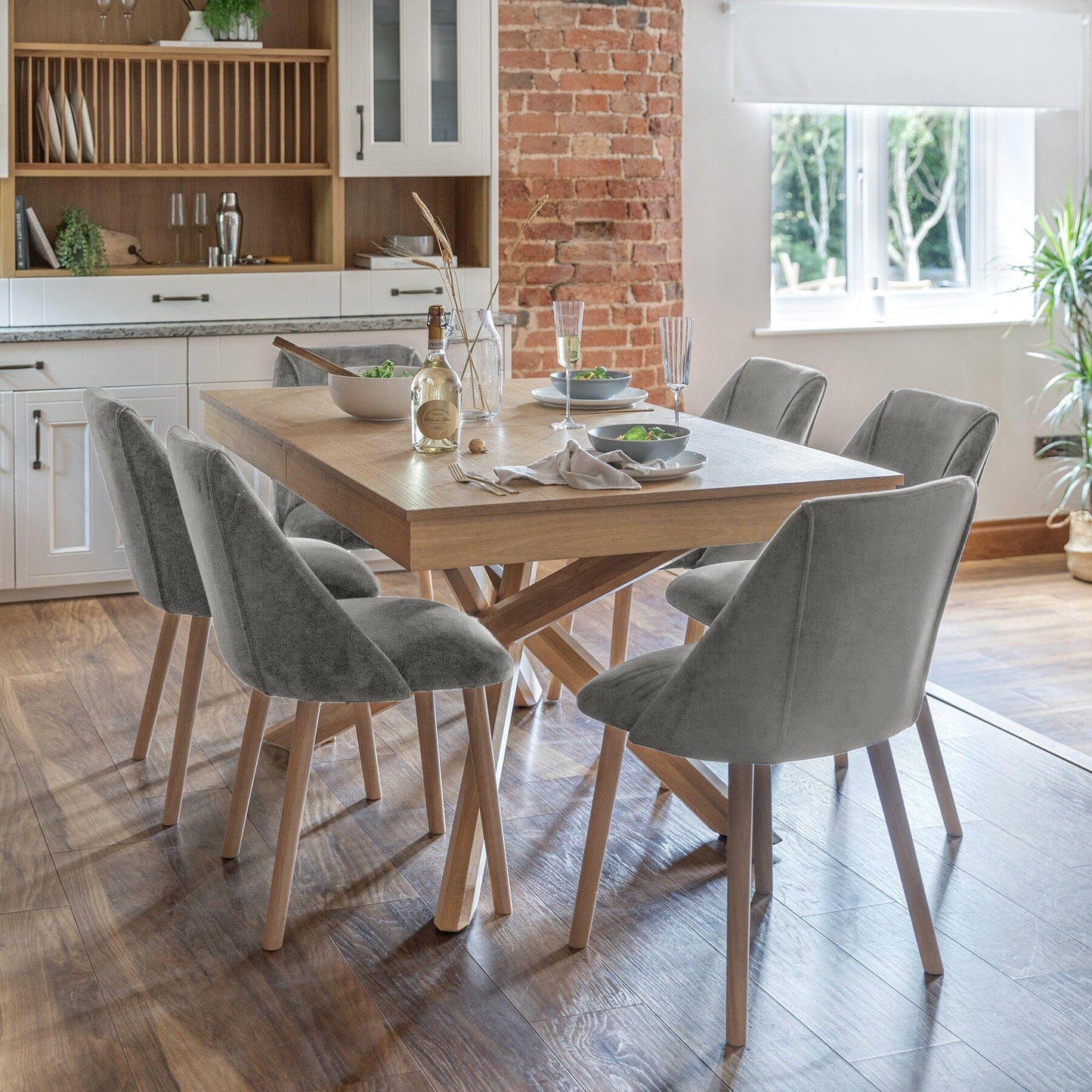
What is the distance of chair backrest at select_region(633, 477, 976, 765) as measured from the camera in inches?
77.8

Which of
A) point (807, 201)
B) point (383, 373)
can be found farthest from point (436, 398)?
point (807, 201)

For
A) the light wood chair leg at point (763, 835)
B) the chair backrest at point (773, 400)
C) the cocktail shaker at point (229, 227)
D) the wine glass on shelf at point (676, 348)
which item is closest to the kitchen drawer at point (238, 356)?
the cocktail shaker at point (229, 227)

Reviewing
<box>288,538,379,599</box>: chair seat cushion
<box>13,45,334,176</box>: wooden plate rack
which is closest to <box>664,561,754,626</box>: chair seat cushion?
<box>288,538,379,599</box>: chair seat cushion

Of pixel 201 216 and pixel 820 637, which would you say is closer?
pixel 820 637

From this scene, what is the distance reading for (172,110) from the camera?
16.1 feet

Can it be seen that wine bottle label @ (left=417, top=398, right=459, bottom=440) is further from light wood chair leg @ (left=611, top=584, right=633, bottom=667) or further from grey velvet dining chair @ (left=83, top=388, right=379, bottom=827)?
light wood chair leg @ (left=611, top=584, right=633, bottom=667)

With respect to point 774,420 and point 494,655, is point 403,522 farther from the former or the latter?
point 774,420

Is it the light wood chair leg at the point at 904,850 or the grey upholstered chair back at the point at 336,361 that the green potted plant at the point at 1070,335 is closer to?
the grey upholstered chair back at the point at 336,361

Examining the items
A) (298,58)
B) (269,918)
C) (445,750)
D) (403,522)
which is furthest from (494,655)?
(298,58)

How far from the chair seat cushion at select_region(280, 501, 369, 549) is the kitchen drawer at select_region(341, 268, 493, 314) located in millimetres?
1534

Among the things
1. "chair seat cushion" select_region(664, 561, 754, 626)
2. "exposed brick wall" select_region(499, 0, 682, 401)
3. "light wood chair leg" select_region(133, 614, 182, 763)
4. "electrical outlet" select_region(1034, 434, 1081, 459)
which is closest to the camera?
"chair seat cushion" select_region(664, 561, 754, 626)

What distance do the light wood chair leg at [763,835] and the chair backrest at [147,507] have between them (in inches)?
45.2

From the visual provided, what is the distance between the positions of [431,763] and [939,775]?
0.98 m

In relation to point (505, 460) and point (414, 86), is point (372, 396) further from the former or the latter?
point (414, 86)
